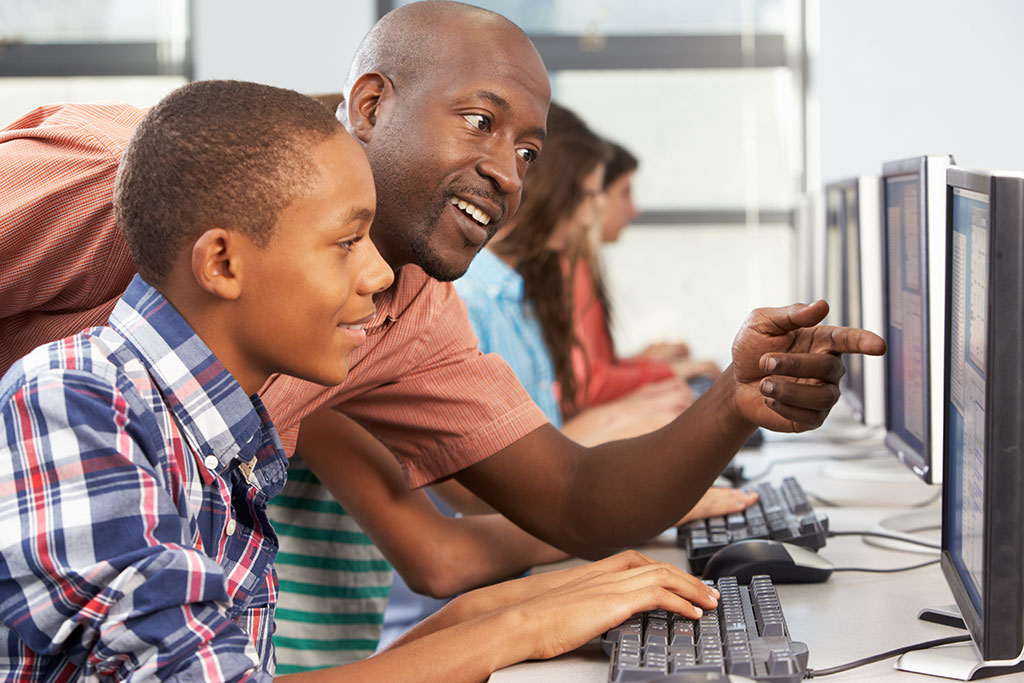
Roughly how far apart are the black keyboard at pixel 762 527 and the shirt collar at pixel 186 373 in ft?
2.02

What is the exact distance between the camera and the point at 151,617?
28.7 inches

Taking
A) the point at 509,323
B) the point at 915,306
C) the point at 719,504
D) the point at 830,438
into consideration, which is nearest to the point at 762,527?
the point at 719,504

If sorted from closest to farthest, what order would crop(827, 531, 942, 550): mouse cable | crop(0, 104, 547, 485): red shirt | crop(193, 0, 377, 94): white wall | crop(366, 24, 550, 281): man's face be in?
crop(0, 104, 547, 485): red shirt → crop(366, 24, 550, 281): man's face → crop(827, 531, 942, 550): mouse cable → crop(193, 0, 377, 94): white wall

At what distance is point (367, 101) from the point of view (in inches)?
51.0

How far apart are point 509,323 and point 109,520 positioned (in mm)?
1462

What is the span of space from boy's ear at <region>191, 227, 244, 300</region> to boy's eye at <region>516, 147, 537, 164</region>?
496 millimetres

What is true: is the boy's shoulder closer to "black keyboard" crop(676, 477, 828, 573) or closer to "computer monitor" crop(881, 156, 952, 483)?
"black keyboard" crop(676, 477, 828, 573)

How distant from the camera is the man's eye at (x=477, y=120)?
124cm

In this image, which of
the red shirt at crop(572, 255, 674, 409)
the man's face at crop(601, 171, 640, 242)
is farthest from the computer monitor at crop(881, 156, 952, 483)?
the man's face at crop(601, 171, 640, 242)

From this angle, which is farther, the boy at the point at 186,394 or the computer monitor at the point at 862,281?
the computer monitor at the point at 862,281

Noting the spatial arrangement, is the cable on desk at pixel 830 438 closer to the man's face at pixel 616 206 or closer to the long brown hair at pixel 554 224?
the long brown hair at pixel 554 224

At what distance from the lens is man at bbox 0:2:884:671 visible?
112cm

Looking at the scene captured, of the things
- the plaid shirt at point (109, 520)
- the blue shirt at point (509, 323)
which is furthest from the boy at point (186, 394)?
the blue shirt at point (509, 323)

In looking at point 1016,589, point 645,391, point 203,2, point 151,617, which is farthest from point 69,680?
point 203,2
